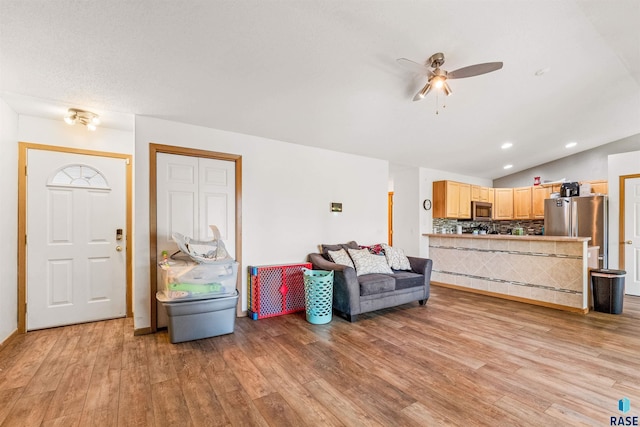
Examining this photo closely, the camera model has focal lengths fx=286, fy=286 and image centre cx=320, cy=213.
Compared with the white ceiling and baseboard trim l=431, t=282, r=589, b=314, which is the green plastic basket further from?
baseboard trim l=431, t=282, r=589, b=314

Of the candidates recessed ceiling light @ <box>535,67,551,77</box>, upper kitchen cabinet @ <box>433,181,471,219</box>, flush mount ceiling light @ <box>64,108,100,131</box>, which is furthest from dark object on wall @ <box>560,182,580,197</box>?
flush mount ceiling light @ <box>64,108,100,131</box>

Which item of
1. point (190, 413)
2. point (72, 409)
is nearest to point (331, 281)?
point (190, 413)

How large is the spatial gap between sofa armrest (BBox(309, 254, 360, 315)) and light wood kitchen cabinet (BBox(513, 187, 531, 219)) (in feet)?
17.8

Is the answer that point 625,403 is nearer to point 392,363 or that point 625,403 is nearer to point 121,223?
point 392,363

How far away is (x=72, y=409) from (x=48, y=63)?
2.54m

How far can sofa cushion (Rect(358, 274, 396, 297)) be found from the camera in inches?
140

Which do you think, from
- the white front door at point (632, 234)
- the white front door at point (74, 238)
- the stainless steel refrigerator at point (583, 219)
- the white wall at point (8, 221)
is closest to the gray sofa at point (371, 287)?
the white front door at point (74, 238)

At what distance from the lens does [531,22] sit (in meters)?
2.36

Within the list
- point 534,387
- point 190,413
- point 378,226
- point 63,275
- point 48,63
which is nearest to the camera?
point 190,413

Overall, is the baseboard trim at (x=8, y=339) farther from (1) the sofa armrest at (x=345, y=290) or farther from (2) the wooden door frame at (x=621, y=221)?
(2) the wooden door frame at (x=621, y=221)

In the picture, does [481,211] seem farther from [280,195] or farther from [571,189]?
[280,195]

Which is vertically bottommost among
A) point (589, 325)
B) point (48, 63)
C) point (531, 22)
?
point (589, 325)

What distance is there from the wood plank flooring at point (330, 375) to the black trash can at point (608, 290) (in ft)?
1.50

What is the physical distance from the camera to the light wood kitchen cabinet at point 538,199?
641cm
